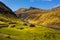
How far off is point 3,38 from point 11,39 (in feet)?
9.17

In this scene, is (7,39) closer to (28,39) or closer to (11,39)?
(11,39)

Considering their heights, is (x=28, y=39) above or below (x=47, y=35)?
below

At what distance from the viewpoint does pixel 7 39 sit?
204ft

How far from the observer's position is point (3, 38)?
2479 inches

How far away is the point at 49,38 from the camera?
127ft

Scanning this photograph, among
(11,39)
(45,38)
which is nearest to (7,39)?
(11,39)

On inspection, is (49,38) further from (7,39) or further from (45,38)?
(7,39)

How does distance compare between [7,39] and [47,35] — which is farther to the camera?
[7,39]

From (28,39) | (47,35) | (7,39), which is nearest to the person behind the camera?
(47,35)

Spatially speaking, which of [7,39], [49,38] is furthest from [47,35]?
[7,39]

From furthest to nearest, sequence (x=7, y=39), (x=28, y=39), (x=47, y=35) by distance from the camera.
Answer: (x=28, y=39) → (x=7, y=39) → (x=47, y=35)

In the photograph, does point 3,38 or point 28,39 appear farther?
point 28,39

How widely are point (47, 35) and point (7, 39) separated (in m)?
26.6

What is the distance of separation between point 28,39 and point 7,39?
9192mm
